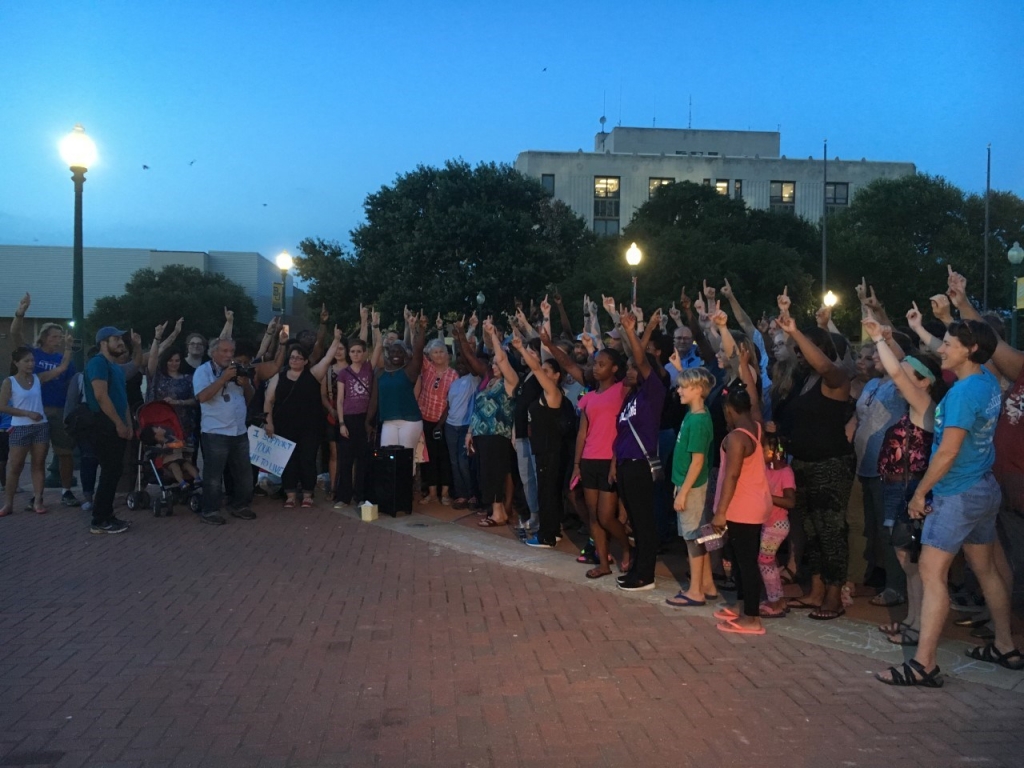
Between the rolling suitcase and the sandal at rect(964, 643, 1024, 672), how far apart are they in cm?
621

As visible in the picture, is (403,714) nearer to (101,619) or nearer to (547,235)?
(101,619)

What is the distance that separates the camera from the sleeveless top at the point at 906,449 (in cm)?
539

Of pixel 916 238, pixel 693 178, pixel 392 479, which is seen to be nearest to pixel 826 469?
pixel 392 479

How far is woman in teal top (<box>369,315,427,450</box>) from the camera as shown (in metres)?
9.88

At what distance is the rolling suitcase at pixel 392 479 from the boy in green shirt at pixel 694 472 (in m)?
4.23

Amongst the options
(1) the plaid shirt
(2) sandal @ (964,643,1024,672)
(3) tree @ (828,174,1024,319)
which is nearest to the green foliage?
(3) tree @ (828,174,1024,319)

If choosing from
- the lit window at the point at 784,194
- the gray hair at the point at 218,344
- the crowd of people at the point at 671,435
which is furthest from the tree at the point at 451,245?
the lit window at the point at 784,194

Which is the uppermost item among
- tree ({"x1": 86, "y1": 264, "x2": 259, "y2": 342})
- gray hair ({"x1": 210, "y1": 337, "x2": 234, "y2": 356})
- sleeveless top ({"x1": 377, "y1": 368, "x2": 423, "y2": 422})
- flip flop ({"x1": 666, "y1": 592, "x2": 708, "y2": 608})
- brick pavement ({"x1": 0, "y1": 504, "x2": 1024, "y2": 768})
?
tree ({"x1": 86, "y1": 264, "x2": 259, "y2": 342})

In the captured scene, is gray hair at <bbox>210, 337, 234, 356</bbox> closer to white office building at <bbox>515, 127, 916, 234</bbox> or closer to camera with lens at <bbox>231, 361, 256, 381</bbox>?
camera with lens at <bbox>231, 361, 256, 381</bbox>

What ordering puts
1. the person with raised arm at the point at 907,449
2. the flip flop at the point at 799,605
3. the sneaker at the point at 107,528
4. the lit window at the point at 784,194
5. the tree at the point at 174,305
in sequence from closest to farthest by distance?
the person with raised arm at the point at 907,449, the flip flop at the point at 799,605, the sneaker at the point at 107,528, the tree at the point at 174,305, the lit window at the point at 784,194

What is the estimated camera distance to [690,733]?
4168 millimetres

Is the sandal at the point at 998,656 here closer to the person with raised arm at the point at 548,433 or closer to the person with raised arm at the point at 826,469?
the person with raised arm at the point at 826,469

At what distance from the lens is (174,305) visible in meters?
43.6

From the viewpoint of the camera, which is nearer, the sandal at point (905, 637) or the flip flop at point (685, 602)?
the sandal at point (905, 637)
